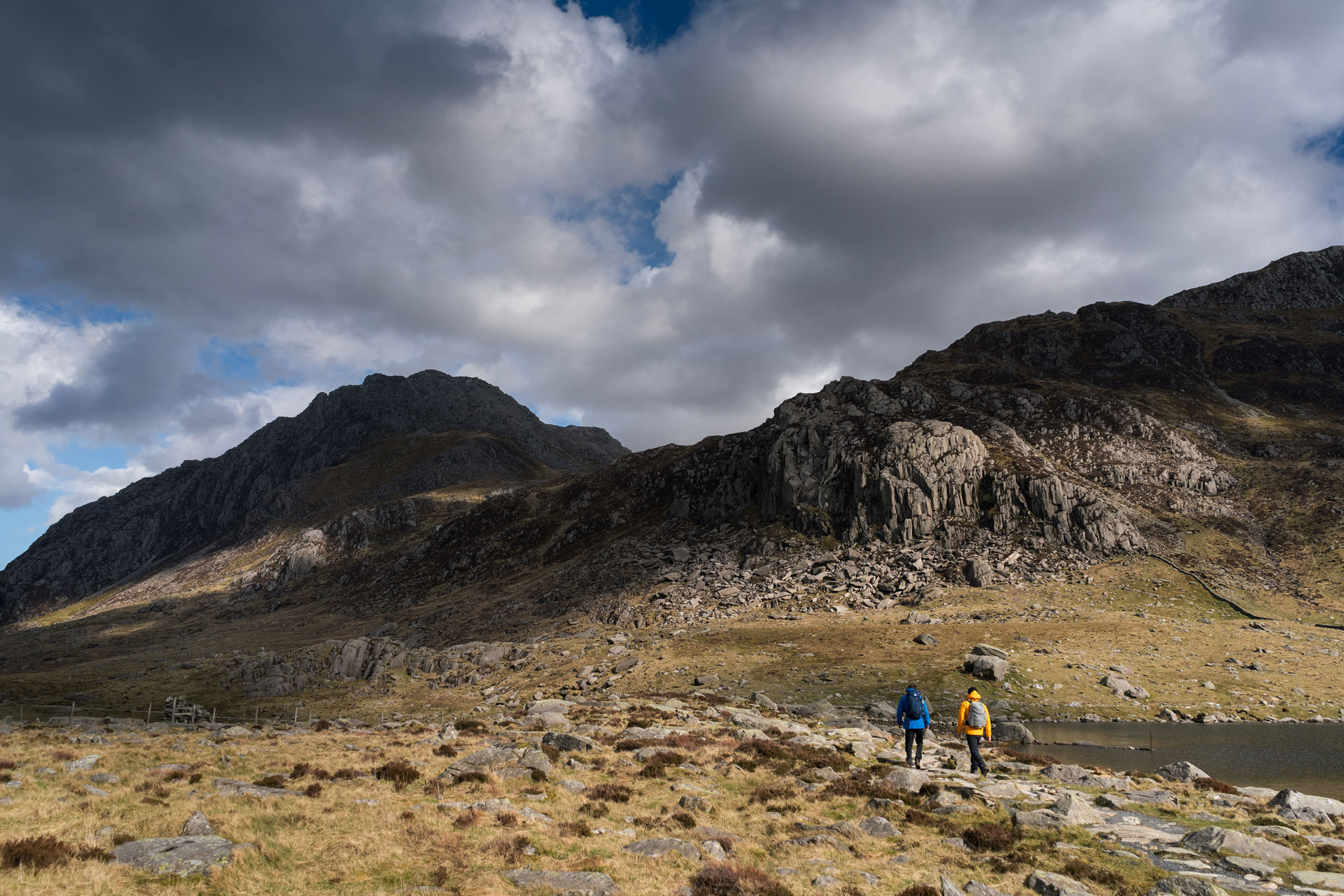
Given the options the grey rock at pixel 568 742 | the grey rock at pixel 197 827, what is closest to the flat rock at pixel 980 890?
the grey rock at pixel 197 827

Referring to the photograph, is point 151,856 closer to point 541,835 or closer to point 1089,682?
point 541,835

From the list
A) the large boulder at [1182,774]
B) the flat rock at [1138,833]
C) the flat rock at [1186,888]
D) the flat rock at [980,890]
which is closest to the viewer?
the flat rock at [1186,888]

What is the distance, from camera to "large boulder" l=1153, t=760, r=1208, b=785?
28.4m

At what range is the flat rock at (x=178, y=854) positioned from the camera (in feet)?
47.0

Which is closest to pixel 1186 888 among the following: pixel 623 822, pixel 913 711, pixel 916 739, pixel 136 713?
pixel 623 822

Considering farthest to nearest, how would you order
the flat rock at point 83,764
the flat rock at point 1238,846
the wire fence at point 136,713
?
the wire fence at point 136,713 < the flat rock at point 83,764 < the flat rock at point 1238,846

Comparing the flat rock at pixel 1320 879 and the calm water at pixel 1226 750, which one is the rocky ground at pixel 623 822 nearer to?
the flat rock at pixel 1320 879

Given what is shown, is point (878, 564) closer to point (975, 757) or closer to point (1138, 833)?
point (975, 757)

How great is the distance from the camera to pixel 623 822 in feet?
68.1

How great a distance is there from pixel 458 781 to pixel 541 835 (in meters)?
8.26

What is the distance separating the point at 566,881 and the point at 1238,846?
17.8 meters

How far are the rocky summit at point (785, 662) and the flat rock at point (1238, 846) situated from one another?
91 mm

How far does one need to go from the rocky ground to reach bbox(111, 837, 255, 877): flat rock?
0.28 ft

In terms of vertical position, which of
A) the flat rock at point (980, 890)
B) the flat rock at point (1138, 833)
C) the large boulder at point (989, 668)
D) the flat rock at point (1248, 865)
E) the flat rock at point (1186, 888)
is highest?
the flat rock at point (980, 890)
